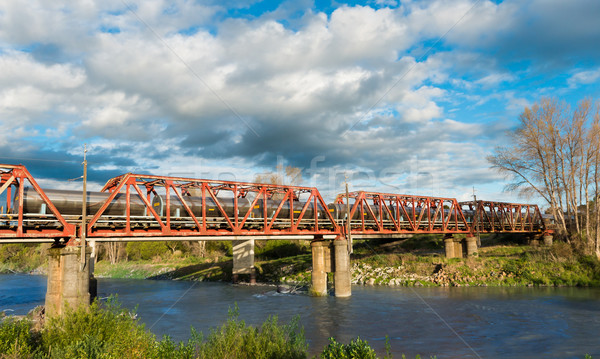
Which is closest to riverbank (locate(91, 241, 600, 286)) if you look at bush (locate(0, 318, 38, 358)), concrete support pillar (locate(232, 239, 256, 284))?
concrete support pillar (locate(232, 239, 256, 284))

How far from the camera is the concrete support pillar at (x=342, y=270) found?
3850 cm

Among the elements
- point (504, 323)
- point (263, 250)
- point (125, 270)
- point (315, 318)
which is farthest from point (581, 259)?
point (125, 270)

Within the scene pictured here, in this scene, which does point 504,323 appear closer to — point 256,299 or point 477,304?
point 477,304

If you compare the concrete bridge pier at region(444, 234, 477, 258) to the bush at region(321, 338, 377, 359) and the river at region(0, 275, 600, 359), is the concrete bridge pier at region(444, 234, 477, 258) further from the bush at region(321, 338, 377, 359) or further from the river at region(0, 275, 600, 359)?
the bush at region(321, 338, 377, 359)

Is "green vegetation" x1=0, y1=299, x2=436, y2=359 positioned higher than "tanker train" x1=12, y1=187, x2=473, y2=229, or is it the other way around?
"tanker train" x1=12, y1=187, x2=473, y2=229

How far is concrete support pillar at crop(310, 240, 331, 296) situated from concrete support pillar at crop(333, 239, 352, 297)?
1.33m

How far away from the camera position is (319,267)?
40281 millimetres

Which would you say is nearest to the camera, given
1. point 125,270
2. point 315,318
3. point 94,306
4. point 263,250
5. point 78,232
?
point 94,306

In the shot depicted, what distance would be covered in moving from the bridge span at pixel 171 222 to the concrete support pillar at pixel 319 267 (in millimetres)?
104

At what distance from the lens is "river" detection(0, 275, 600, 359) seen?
806 inches

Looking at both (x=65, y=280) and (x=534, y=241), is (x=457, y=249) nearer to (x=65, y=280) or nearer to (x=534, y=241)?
(x=534, y=241)

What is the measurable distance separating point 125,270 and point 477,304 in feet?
222

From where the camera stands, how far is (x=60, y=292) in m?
24.6

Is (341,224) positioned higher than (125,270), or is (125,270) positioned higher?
(341,224)
